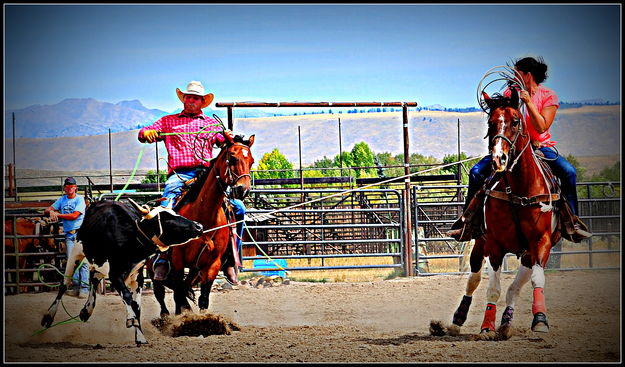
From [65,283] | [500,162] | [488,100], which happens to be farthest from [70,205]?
[500,162]

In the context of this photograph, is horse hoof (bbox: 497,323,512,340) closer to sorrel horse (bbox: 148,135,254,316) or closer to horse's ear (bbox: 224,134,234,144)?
sorrel horse (bbox: 148,135,254,316)

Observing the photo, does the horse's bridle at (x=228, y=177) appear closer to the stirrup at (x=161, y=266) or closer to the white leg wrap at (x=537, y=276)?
the stirrup at (x=161, y=266)

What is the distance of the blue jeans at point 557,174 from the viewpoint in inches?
279

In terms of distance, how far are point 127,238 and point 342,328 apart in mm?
2522

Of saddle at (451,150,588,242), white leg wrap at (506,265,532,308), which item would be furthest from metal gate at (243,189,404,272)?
white leg wrap at (506,265,532,308)

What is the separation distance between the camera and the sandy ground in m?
6.28

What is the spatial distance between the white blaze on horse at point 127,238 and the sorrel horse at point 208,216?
53 centimetres

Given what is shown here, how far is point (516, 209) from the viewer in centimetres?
671

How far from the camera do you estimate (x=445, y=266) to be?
1620 cm

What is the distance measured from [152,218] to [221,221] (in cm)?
100

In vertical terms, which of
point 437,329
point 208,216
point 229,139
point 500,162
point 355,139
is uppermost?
point 355,139

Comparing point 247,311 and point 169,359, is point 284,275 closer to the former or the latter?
point 247,311

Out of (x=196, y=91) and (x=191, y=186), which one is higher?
(x=196, y=91)

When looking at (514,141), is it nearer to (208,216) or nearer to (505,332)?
(505,332)
